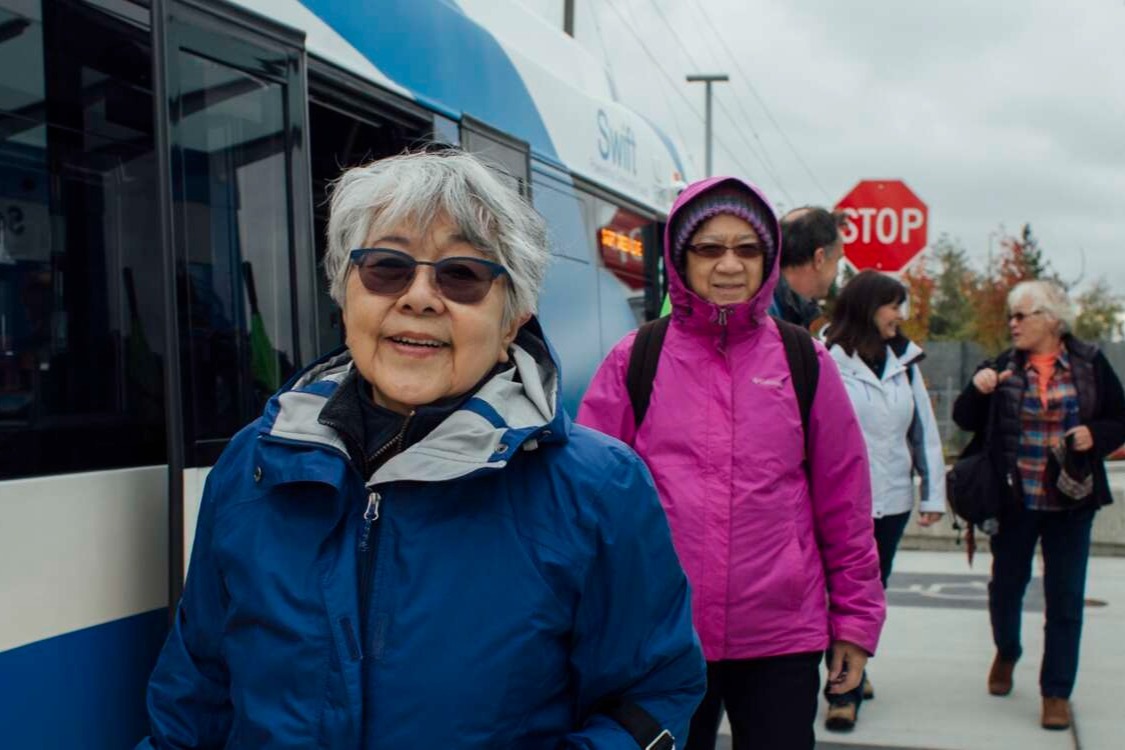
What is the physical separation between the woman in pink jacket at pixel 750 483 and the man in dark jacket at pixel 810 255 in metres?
1.94

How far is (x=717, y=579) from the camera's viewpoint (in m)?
2.95

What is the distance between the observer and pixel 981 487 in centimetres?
551

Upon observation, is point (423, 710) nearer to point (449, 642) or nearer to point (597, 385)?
point (449, 642)

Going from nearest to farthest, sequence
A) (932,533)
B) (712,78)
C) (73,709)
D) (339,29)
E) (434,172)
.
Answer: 1. (434,172)
2. (73,709)
3. (339,29)
4. (932,533)
5. (712,78)

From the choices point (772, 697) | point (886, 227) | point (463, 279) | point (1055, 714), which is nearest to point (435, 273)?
point (463, 279)

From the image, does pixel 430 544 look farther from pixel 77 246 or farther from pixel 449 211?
pixel 77 246

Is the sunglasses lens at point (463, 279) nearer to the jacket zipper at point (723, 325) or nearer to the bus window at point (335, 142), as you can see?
the jacket zipper at point (723, 325)

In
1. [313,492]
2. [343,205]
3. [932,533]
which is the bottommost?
[932,533]

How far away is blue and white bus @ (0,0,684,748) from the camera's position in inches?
105

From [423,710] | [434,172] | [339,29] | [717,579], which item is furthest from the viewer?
[339,29]

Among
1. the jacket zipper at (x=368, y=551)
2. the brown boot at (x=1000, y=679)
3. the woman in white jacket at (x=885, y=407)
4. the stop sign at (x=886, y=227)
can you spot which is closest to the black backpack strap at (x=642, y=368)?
the jacket zipper at (x=368, y=551)

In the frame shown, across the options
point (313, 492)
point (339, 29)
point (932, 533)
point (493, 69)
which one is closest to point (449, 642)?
point (313, 492)

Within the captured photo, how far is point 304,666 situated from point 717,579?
147 centimetres

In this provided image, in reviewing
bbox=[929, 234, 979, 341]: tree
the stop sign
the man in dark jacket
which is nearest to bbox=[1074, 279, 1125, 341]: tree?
bbox=[929, 234, 979, 341]: tree
